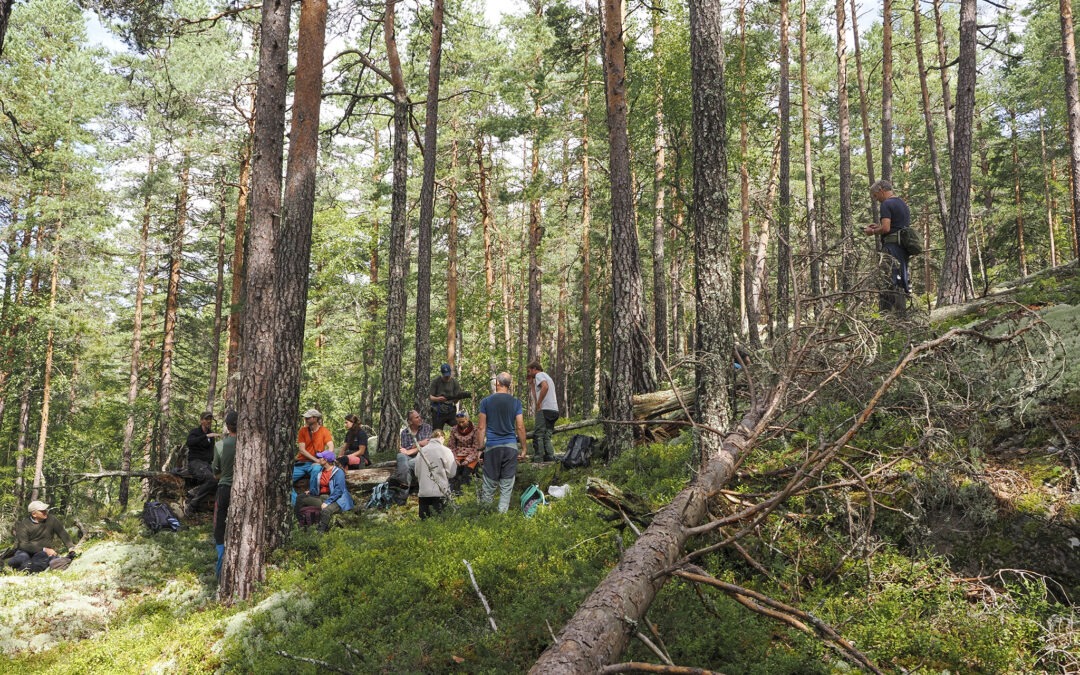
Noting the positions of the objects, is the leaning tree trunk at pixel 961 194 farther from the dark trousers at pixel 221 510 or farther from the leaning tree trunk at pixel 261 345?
the dark trousers at pixel 221 510

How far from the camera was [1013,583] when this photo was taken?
12.8 ft

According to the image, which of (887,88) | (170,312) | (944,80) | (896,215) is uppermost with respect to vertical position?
(944,80)

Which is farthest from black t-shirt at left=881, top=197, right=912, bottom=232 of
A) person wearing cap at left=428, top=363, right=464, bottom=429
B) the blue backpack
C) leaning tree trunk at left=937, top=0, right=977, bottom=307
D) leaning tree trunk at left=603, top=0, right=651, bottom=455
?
Result: person wearing cap at left=428, top=363, right=464, bottom=429

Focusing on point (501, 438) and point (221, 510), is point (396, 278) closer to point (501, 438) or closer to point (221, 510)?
point (501, 438)

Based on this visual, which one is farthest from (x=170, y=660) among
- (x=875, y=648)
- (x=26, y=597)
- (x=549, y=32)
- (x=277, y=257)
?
(x=549, y=32)

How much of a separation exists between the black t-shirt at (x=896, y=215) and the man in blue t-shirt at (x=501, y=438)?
573 cm

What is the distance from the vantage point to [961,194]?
9844 mm

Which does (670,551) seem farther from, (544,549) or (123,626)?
(123,626)

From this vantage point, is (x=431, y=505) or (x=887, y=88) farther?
(x=887, y=88)

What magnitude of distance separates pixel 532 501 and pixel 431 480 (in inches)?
66.2

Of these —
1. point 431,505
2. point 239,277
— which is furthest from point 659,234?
point 239,277

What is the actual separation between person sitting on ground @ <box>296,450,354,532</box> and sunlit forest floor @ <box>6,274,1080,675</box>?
5.59 ft

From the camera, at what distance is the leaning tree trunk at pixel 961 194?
32.4ft

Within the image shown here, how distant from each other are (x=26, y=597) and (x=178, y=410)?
63.3 feet
